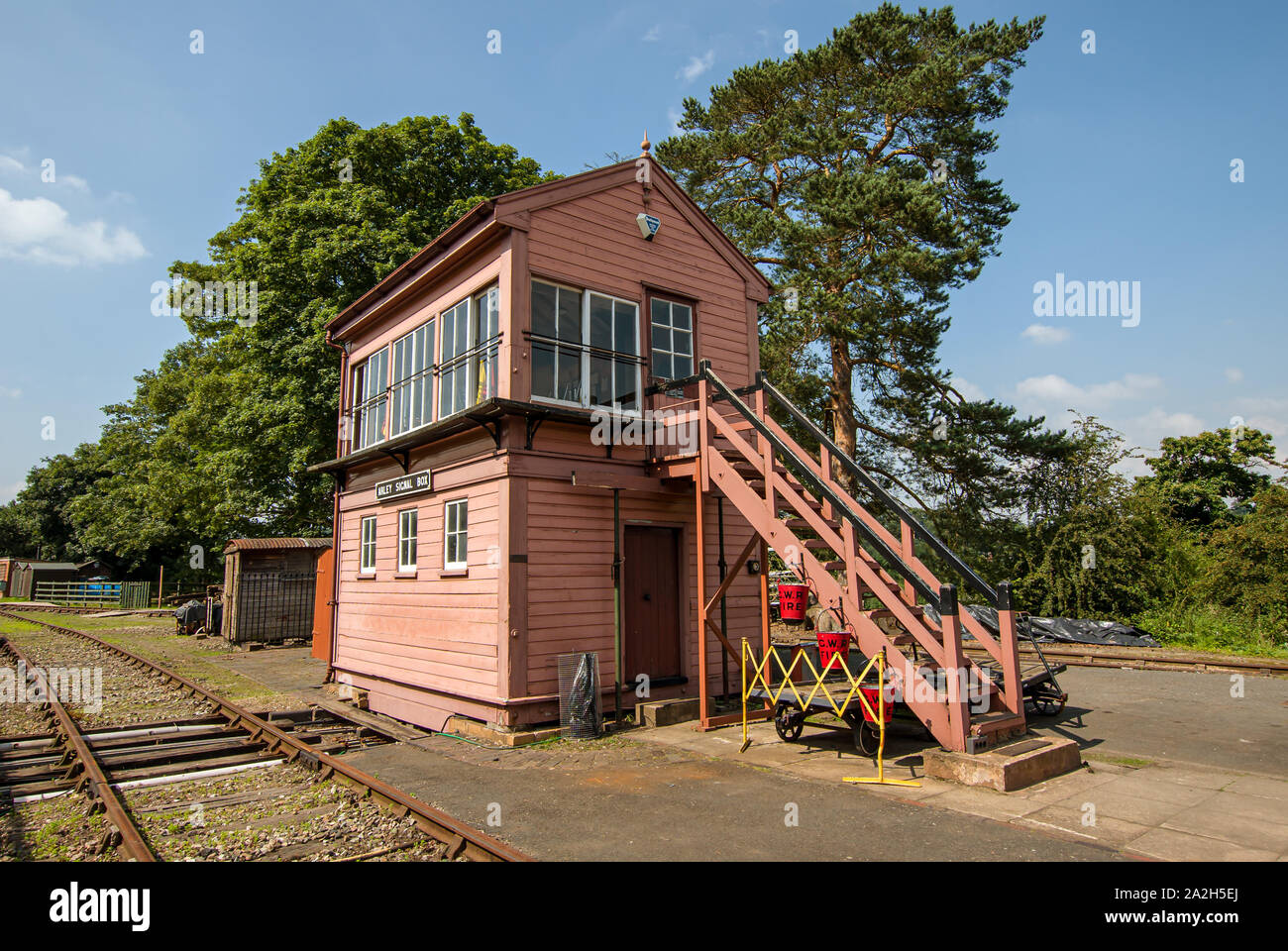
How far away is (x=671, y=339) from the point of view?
1195 centimetres

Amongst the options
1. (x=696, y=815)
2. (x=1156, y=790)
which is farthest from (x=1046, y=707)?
(x=696, y=815)

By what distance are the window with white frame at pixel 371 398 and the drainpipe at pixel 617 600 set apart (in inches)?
245

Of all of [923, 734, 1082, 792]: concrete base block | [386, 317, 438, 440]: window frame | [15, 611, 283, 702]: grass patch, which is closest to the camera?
[923, 734, 1082, 792]: concrete base block

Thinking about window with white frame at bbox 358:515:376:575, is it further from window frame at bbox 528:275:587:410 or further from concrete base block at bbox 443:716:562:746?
window frame at bbox 528:275:587:410

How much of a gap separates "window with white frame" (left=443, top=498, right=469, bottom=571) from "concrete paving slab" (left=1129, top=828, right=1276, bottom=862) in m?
8.21

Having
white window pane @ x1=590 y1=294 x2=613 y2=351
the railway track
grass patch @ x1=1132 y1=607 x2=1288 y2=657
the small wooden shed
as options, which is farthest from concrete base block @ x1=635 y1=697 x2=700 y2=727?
the small wooden shed

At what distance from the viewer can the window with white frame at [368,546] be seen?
14.1 meters

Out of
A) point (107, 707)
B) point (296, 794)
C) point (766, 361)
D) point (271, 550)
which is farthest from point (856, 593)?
point (271, 550)

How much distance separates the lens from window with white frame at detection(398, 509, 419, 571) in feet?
40.7

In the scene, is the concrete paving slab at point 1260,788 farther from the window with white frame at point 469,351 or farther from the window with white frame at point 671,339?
the window with white frame at point 469,351

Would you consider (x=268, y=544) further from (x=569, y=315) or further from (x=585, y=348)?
(x=585, y=348)

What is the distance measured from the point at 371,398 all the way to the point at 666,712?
8.88m
